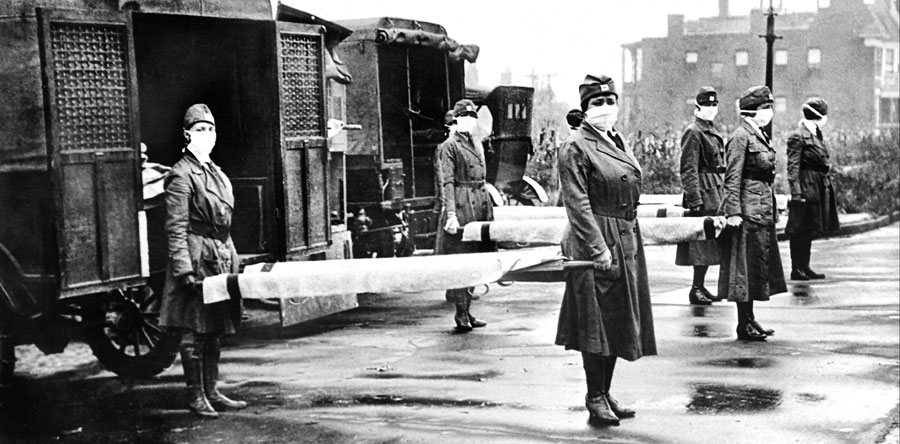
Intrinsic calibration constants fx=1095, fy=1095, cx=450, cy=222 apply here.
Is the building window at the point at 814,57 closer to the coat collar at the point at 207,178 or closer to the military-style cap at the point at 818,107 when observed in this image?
the military-style cap at the point at 818,107

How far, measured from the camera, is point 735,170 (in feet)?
29.1

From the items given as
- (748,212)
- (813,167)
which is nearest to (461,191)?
(748,212)

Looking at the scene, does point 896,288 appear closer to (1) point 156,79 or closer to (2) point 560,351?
(2) point 560,351

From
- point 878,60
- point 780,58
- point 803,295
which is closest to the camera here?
point 803,295

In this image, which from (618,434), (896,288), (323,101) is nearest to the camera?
(618,434)

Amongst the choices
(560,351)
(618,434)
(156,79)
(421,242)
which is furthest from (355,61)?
(618,434)

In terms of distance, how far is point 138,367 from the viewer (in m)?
8.42

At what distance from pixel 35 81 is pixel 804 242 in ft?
30.8

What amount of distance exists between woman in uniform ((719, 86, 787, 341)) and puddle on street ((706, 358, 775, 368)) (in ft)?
2.24

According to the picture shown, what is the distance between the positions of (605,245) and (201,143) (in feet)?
8.49

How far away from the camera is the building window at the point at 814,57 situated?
21828 millimetres

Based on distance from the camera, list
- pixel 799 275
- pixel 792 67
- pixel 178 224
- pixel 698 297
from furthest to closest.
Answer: pixel 792 67
pixel 799 275
pixel 698 297
pixel 178 224

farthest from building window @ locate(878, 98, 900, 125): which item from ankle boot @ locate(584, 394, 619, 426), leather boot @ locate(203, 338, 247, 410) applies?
leather boot @ locate(203, 338, 247, 410)

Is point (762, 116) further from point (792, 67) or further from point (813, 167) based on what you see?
point (792, 67)
